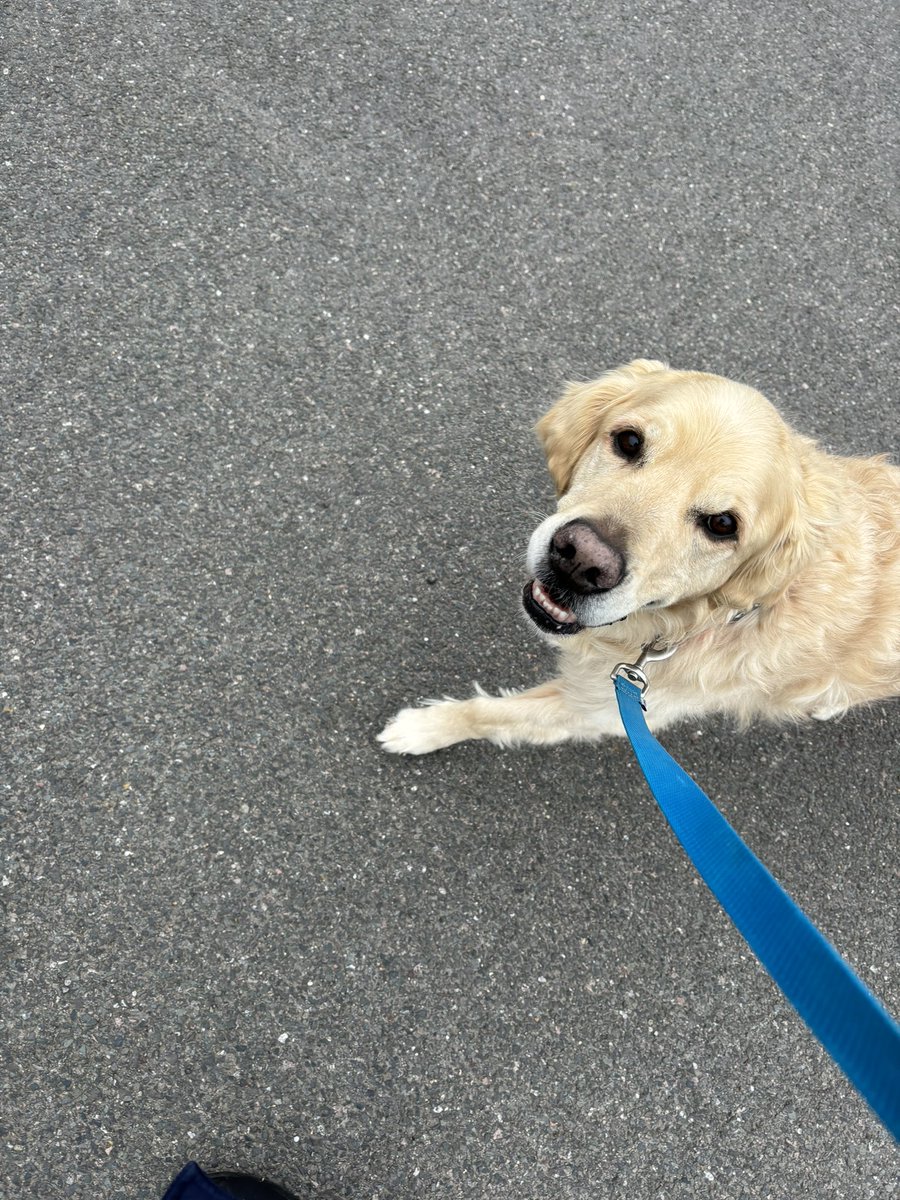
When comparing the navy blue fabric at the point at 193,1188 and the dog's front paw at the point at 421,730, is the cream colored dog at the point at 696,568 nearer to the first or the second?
the dog's front paw at the point at 421,730

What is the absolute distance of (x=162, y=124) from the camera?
11.8ft

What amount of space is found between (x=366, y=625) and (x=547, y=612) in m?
1.05

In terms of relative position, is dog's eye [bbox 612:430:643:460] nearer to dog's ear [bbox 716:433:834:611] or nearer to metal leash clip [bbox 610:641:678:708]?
dog's ear [bbox 716:433:834:611]

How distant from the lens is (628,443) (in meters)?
2.28

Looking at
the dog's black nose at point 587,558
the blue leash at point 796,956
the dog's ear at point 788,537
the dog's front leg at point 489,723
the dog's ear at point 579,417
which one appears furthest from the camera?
the dog's front leg at point 489,723

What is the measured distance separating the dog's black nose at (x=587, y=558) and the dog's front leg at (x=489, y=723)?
83 centimetres

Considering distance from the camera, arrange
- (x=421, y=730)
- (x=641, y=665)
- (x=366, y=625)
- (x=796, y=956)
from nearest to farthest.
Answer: (x=796, y=956) < (x=641, y=665) < (x=421, y=730) < (x=366, y=625)

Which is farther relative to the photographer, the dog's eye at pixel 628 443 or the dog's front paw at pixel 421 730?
the dog's front paw at pixel 421 730

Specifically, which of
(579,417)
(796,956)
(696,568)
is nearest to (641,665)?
(696,568)

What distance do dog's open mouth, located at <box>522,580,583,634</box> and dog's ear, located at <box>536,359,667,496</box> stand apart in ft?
1.53

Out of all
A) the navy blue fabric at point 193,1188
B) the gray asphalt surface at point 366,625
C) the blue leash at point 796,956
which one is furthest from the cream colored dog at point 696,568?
the navy blue fabric at point 193,1188

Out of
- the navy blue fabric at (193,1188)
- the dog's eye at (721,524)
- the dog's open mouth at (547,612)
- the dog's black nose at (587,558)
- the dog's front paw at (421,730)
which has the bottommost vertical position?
the navy blue fabric at (193,1188)

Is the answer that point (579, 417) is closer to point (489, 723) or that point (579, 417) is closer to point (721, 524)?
point (721, 524)

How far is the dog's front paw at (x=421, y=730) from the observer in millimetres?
2848
